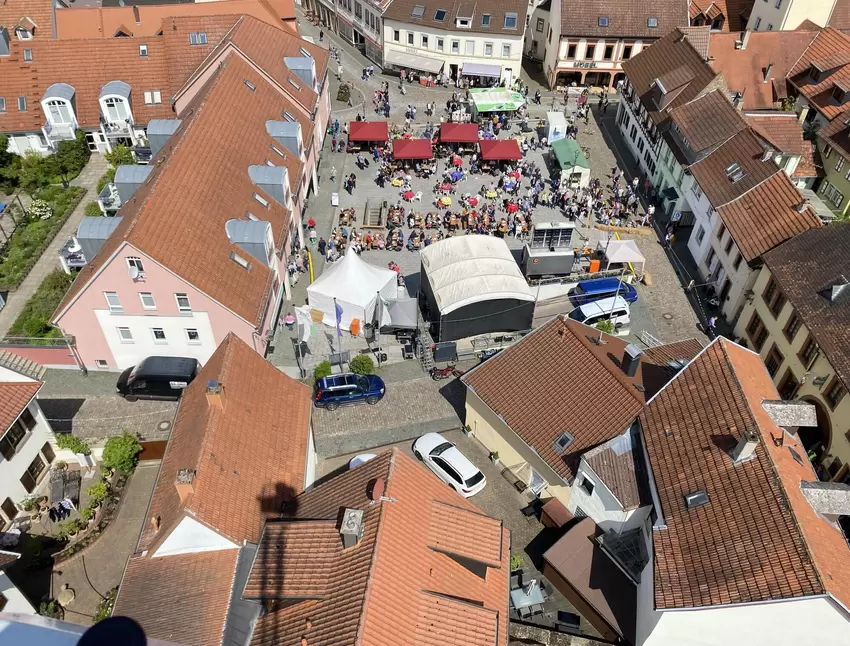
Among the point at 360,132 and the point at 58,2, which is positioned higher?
the point at 58,2

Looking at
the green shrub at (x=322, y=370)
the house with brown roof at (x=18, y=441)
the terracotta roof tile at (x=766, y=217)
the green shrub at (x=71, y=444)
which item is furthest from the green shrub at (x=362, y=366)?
the terracotta roof tile at (x=766, y=217)

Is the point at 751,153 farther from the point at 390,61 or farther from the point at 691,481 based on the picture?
the point at 390,61

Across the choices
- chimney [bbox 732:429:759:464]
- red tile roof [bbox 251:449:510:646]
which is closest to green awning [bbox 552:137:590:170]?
chimney [bbox 732:429:759:464]

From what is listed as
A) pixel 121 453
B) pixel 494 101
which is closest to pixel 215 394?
pixel 121 453

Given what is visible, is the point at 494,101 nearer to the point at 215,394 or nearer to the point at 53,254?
the point at 53,254

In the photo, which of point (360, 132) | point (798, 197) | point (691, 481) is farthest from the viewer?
point (360, 132)

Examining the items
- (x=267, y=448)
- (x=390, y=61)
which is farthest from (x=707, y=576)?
(x=390, y=61)
